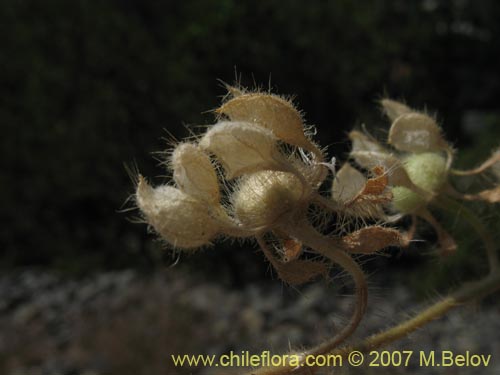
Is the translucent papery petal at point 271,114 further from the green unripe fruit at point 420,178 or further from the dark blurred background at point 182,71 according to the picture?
the dark blurred background at point 182,71

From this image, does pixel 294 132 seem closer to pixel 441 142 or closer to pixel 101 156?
pixel 441 142

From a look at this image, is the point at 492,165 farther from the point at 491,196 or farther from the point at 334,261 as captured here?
the point at 334,261

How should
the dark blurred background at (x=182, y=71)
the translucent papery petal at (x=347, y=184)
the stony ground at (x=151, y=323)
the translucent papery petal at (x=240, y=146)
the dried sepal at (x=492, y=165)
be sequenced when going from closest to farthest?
the translucent papery petal at (x=240, y=146) < the translucent papery petal at (x=347, y=184) < the dried sepal at (x=492, y=165) < the stony ground at (x=151, y=323) < the dark blurred background at (x=182, y=71)

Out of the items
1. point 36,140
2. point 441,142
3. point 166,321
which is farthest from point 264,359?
point 36,140

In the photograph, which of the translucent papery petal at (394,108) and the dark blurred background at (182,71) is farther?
the dark blurred background at (182,71)

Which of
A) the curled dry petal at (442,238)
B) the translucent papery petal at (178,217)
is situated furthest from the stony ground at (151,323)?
the translucent papery petal at (178,217)

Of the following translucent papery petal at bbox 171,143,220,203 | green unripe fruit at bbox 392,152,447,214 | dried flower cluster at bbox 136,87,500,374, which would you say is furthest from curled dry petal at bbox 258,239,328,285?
green unripe fruit at bbox 392,152,447,214

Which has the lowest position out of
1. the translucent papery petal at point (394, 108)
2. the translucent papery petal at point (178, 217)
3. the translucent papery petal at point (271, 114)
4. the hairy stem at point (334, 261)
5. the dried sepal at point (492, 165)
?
the hairy stem at point (334, 261)
